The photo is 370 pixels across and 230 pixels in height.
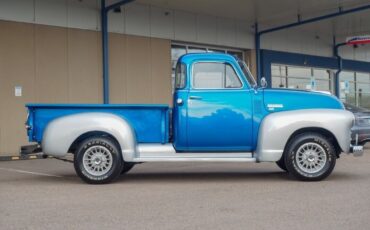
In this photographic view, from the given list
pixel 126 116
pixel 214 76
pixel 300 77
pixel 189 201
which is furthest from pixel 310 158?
pixel 300 77

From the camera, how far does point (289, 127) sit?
29.8ft

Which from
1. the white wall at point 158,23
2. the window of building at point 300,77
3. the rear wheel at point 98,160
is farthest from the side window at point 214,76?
the window of building at point 300,77

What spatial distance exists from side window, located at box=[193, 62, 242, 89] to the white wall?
27.2ft

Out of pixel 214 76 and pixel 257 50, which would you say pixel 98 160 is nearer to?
pixel 214 76

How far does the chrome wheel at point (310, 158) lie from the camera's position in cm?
913

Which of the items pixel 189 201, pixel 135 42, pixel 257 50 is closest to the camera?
pixel 189 201

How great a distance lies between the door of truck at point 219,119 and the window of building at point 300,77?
15.5 metres

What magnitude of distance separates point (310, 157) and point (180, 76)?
264 cm

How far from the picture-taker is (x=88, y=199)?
25.4 feet

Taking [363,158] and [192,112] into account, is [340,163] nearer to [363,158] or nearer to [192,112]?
[363,158]

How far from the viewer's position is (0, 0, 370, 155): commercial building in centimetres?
1582

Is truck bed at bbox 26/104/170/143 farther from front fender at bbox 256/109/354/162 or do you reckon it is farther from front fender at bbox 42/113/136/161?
front fender at bbox 256/109/354/162

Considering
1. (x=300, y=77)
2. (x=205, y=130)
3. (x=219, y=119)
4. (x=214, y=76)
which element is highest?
(x=300, y=77)

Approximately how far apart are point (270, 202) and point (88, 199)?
2.51m
